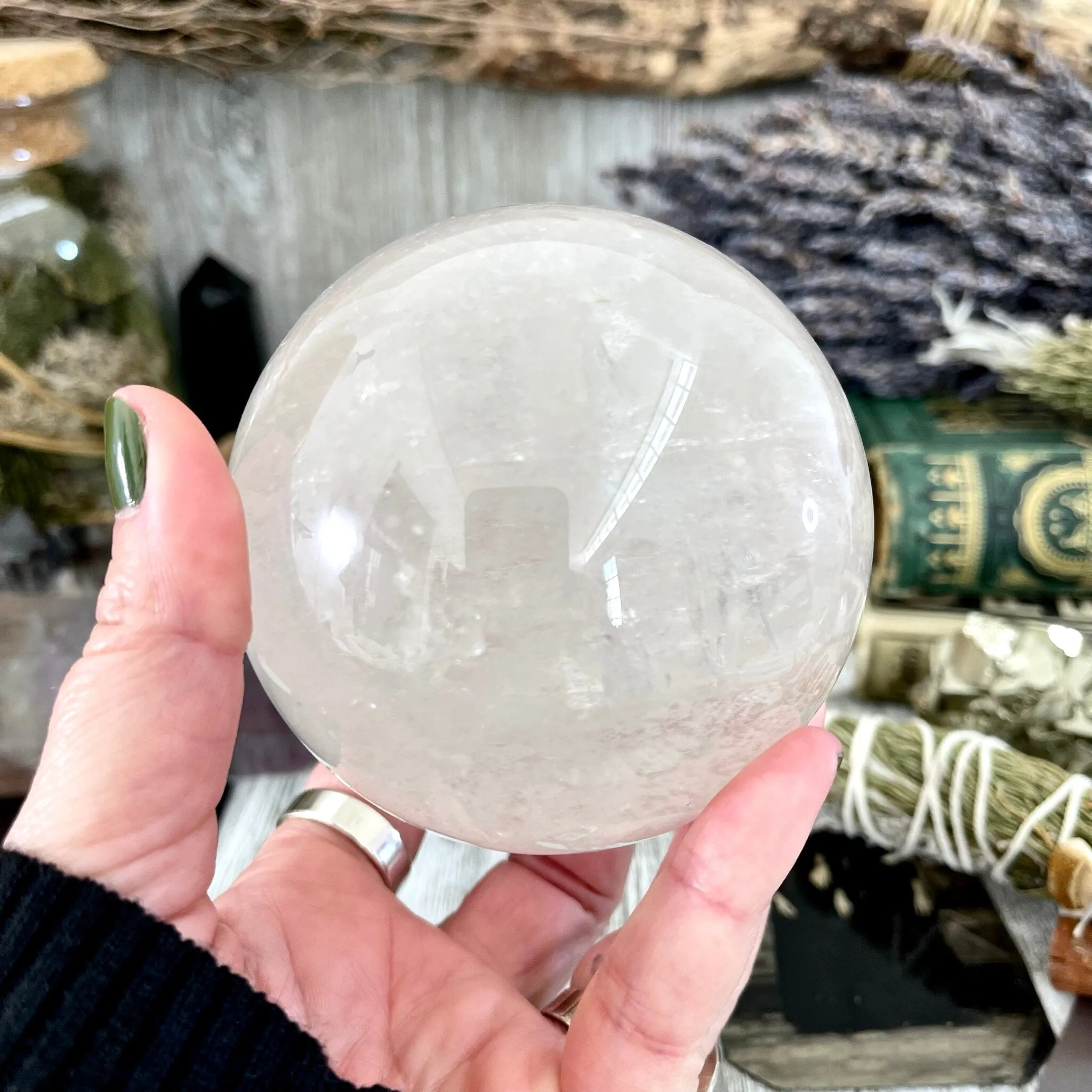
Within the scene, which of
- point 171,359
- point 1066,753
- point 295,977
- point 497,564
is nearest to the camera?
point 497,564

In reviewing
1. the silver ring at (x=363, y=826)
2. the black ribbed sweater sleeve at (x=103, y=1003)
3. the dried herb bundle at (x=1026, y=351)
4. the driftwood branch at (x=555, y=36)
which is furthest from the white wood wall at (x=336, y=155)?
the black ribbed sweater sleeve at (x=103, y=1003)

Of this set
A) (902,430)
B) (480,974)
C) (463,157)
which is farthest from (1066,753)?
(463,157)

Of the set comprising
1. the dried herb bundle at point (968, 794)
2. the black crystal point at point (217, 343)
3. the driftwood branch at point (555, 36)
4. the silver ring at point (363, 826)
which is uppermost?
the driftwood branch at point (555, 36)

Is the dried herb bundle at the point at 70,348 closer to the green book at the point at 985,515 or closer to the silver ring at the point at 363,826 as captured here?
the silver ring at the point at 363,826

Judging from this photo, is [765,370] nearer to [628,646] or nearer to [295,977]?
[628,646]

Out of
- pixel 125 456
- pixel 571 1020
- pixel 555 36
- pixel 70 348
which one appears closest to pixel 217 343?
pixel 70 348

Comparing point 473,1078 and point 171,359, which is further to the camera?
point 171,359

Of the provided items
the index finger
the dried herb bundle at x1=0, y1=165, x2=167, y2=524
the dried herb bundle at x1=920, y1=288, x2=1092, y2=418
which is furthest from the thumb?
the dried herb bundle at x1=920, y1=288, x2=1092, y2=418
